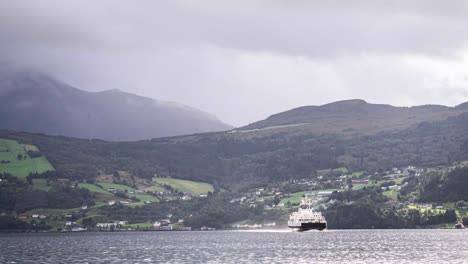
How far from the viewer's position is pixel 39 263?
349 feet

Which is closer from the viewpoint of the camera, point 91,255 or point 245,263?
point 245,263

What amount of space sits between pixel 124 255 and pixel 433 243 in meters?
58.6

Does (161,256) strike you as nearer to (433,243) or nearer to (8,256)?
(8,256)

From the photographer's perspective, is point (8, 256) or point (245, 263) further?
point (8, 256)

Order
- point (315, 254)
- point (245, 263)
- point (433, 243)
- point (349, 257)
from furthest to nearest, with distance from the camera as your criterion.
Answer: point (433, 243), point (315, 254), point (349, 257), point (245, 263)

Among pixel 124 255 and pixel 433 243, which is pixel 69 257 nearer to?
pixel 124 255

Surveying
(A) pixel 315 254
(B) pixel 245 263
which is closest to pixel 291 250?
(A) pixel 315 254

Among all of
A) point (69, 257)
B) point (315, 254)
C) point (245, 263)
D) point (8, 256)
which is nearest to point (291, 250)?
point (315, 254)

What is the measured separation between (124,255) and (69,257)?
9267 mm

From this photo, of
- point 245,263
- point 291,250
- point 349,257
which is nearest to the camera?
point 245,263

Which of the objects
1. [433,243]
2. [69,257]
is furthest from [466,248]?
[69,257]

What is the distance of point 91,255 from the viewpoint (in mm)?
123938

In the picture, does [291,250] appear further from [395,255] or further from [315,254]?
[395,255]

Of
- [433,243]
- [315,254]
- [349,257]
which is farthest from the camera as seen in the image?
[433,243]
